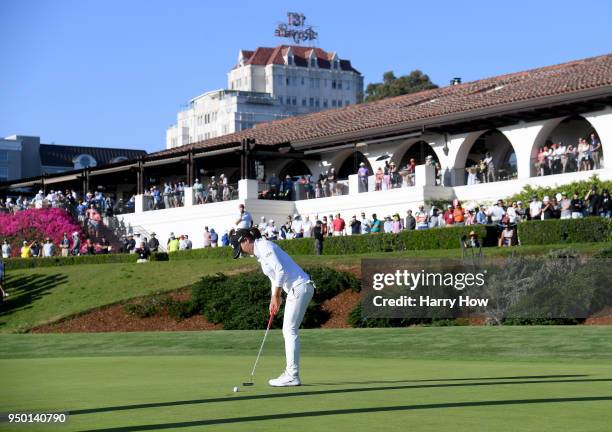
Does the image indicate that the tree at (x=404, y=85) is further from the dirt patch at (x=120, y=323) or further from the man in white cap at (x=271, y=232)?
the dirt patch at (x=120, y=323)

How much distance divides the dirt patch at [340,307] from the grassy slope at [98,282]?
264 centimetres

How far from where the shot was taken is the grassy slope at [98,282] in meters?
32.8

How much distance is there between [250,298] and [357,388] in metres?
18.5

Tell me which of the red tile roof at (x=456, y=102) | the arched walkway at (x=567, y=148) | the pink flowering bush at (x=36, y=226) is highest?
the red tile roof at (x=456, y=102)

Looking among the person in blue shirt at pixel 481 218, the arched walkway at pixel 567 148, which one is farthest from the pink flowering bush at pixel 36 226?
the arched walkway at pixel 567 148

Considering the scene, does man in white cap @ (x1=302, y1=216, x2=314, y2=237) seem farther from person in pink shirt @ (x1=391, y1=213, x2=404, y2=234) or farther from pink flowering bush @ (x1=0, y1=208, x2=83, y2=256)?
pink flowering bush @ (x1=0, y1=208, x2=83, y2=256)

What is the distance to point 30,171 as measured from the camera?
111 metres

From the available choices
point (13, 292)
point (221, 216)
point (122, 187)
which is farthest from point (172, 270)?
point (122, 187)

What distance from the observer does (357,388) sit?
11211 mm

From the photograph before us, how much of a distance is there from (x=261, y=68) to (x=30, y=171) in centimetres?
7734

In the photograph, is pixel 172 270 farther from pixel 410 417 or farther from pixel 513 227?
pixel 410 417

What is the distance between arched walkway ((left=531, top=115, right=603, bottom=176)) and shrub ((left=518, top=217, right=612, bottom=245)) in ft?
20.0

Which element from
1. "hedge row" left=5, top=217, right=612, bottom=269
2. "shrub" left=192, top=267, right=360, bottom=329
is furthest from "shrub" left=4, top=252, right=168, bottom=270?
"shrub" left=192, top=267, right=360, bottom=329

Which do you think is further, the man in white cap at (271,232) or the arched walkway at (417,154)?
the arched walkway at (417,154)
